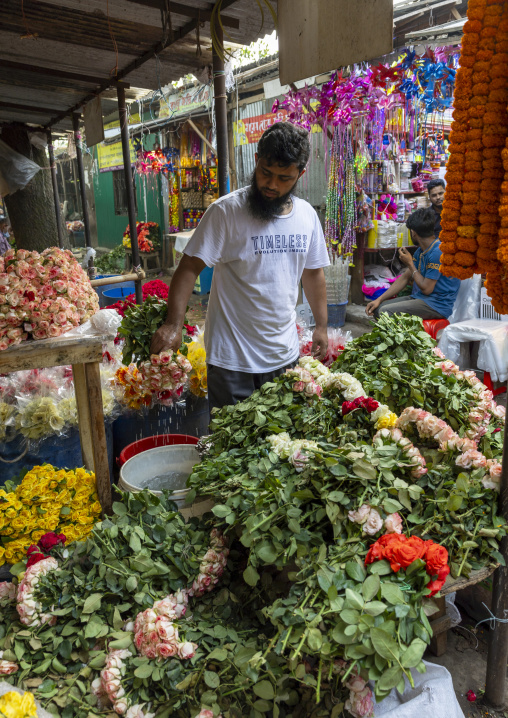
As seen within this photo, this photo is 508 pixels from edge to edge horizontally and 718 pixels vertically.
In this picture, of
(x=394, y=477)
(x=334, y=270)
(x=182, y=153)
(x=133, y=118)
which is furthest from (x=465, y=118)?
(x=133, y=118)

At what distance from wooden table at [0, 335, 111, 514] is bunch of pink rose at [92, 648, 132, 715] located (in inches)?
34.0

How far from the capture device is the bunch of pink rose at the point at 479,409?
1.92 meters

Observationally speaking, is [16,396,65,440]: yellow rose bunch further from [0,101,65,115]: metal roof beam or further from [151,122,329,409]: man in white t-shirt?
[0,101,65,115]: metal roof beam

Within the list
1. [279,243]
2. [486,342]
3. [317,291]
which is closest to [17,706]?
[279,243]

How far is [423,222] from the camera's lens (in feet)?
16.0

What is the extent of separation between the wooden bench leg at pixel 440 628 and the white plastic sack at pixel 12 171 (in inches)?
245

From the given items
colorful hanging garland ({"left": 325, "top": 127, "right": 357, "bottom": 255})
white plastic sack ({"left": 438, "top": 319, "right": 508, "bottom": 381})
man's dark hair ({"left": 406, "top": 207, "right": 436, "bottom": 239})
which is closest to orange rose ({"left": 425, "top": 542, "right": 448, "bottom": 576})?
white plastic sack ({"left": 438, "top": 319, "right": 508, "bottom": 381})

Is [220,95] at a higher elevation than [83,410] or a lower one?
higher

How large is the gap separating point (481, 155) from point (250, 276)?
1333 mm

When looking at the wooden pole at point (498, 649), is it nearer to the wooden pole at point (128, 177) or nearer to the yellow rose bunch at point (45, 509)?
the yellow rose bunch at point (45, 509)

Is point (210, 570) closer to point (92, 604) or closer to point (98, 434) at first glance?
point (92, 604)

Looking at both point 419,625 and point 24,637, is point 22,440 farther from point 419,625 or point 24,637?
point 419,625

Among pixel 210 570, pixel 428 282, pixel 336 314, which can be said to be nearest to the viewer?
pixel 210 570

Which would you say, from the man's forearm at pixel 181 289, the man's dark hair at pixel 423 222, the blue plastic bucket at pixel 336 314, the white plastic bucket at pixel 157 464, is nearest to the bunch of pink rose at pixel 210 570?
the white plastic bucket at pixel 157 464
